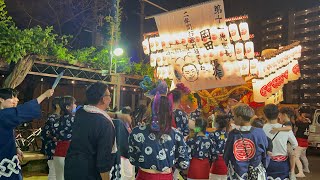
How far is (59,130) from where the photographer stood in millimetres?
7527

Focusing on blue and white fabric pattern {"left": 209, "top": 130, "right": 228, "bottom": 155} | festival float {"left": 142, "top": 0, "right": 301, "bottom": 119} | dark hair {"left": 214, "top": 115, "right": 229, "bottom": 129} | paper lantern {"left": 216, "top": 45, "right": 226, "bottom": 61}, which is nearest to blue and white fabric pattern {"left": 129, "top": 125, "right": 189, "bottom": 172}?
blue and white fabric pattern {"left": 209, "top": 130, "right": 228, "bottom": 155}

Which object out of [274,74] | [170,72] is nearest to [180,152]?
[170,72]

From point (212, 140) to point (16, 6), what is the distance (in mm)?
14395

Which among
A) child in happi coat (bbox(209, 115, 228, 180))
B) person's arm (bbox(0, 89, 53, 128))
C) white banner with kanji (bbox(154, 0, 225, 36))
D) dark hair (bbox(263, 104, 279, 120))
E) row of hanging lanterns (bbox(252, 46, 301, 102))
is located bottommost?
child in happi coat (bbox(209, 115, 228, 180))

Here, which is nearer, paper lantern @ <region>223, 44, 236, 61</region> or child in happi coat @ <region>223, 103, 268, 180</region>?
child in happi coat @ <region>223, 103, 268, 180</region>

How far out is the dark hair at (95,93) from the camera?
4203 millimetres

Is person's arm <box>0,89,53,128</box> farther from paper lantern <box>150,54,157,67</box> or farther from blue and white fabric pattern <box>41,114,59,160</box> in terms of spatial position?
paper lantern <box>150,54,157,67</box>

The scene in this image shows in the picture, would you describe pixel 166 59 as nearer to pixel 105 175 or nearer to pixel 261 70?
pixel 261 70

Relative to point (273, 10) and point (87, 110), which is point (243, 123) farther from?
point (273, 10)

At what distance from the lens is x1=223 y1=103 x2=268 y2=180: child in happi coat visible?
532 cm

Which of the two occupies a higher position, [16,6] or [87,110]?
[16,6]

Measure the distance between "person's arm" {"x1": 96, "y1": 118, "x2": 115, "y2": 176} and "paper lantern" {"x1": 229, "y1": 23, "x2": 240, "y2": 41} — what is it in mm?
13848

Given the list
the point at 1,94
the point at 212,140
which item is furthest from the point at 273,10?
the point at 1,94

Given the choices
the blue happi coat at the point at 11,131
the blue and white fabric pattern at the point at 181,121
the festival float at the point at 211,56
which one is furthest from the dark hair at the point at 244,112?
the festival float at the point at 211,56
